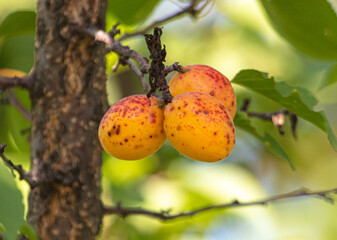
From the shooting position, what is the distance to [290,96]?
122 cm

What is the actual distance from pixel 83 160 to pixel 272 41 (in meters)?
2.17

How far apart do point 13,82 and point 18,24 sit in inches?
16.8

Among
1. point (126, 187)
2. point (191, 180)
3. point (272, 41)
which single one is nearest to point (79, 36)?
point (126, 187)

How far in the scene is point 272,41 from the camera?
10.7 ft

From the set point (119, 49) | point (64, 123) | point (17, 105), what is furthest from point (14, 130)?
point (119, 49)

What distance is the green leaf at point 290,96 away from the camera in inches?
47.4

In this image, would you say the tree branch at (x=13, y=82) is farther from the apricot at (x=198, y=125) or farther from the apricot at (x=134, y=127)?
the apricot at (x=198, y=125)

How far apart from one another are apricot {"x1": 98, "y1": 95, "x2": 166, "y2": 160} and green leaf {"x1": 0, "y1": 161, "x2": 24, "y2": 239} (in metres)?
0.24

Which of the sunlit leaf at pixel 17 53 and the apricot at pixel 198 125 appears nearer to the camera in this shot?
the apricot at pixel 198 125

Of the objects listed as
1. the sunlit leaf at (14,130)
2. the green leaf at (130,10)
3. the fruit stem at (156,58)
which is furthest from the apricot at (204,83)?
the sunlit leaf at (14,130)

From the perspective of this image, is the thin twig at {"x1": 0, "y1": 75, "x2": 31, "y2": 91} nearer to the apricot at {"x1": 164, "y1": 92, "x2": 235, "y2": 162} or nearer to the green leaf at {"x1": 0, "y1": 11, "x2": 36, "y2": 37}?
the green leaf at {"x1": 0, "y1": 11, "x2": 36, "y2": 37}

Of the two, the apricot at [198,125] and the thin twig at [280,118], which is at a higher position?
the apricot at [198,125]

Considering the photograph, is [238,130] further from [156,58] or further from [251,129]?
[156,58]

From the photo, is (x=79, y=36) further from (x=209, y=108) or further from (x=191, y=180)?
(x=191, y=180)
